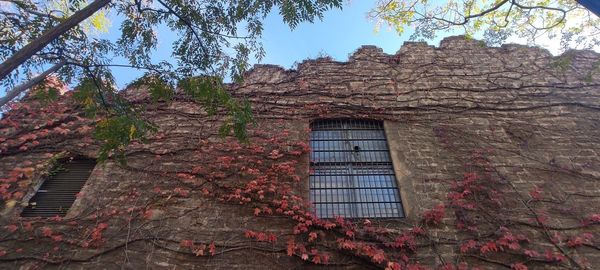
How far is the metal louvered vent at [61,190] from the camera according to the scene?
217 inches

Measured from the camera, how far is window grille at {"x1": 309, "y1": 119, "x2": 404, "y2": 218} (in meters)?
5.57

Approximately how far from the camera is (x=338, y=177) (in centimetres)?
600

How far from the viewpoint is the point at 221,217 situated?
523cm

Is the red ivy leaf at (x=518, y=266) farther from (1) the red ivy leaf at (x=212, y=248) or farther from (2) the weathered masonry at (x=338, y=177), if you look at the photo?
(1) the red ivy leaf at (x=212, y=248)

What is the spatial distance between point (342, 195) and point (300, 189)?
2.25 ft

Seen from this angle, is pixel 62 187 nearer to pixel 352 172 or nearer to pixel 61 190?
pixel 61 190

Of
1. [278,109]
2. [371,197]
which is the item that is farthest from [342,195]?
[278,109]

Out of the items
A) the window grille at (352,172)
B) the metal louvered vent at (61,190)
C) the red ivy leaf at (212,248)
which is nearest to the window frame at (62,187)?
the metal louvered vent at (61,190)

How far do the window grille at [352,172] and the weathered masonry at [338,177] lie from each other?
1.0 inches

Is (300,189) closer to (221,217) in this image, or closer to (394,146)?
(221,217)

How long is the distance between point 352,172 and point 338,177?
0.27m

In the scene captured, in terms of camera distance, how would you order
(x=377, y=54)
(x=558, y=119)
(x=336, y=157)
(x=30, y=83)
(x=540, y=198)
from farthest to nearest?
(x=377, y=54), (x=558, y=119), (x=336, y=157), (x=540, y=198), (x=30, y=83)

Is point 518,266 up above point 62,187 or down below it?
below

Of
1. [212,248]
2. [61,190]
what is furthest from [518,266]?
[61,190]
